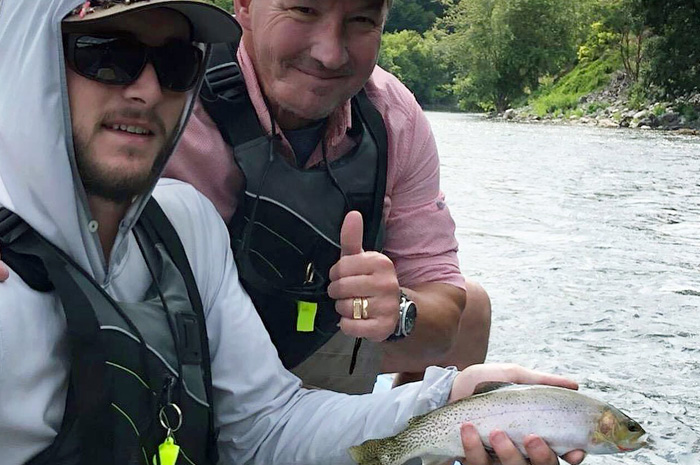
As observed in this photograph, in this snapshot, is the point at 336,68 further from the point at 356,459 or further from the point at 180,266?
the point at 356,459

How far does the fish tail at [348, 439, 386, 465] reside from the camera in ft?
6.43

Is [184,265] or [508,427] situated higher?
[184,265]

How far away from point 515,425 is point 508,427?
0.05ft

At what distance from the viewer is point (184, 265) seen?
1.92 metres

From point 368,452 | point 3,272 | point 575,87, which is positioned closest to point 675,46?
point 575,87

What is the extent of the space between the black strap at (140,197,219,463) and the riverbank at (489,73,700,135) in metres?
21.1

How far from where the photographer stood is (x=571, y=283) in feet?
19.7

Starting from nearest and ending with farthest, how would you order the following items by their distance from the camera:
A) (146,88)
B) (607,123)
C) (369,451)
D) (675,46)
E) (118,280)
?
1. (146,88)
2. (118,280)
3. (369,451)
4. (607,123)
5. (675,46)

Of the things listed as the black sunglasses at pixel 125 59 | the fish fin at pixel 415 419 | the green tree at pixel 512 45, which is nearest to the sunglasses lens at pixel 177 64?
the black sunglasses at pixel 125 59

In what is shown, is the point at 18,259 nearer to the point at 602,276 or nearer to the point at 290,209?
the point at 290,209

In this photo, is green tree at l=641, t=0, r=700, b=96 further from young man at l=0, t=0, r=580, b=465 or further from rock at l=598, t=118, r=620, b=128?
young man at l=0, t=0, r=580, b=465

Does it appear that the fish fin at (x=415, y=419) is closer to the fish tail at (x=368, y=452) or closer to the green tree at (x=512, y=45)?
the fish tail at (x=368, y=452)

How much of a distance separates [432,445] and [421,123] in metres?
1.23

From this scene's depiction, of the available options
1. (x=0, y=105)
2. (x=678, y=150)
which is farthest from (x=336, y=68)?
(x=678, y=150)
